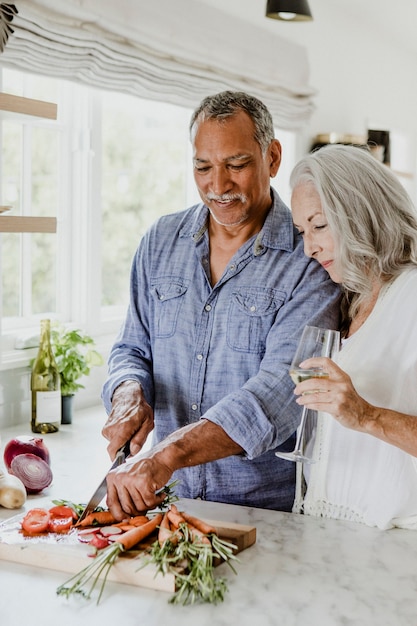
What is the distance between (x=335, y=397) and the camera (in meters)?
1.56

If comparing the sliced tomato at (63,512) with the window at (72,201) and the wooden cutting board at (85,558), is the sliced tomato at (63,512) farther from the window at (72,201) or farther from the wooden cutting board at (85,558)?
the window at (72,201)

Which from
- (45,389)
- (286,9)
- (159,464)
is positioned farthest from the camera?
(286,9)

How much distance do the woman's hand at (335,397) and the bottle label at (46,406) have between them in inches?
51.1

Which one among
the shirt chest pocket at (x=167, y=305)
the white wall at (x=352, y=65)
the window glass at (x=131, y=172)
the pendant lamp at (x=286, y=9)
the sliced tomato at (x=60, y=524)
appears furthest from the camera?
the white wall at (x=352, y=65)

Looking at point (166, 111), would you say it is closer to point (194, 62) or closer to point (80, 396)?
point (194, 62)

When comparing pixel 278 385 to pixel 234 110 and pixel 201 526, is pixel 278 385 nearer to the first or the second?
pixel 201 526

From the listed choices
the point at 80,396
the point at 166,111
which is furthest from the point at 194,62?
the point at 80,396

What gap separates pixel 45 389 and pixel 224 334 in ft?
3.54

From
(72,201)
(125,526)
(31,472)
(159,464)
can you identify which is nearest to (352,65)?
(72,201)

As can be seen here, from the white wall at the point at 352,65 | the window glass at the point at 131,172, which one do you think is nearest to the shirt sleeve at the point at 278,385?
the window glass at the point at 131,172

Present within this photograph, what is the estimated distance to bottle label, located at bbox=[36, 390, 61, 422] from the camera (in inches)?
105

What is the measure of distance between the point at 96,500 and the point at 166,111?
2560 mm

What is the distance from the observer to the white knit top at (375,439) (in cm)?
167

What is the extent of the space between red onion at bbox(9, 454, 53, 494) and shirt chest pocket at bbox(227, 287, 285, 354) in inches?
20.1
